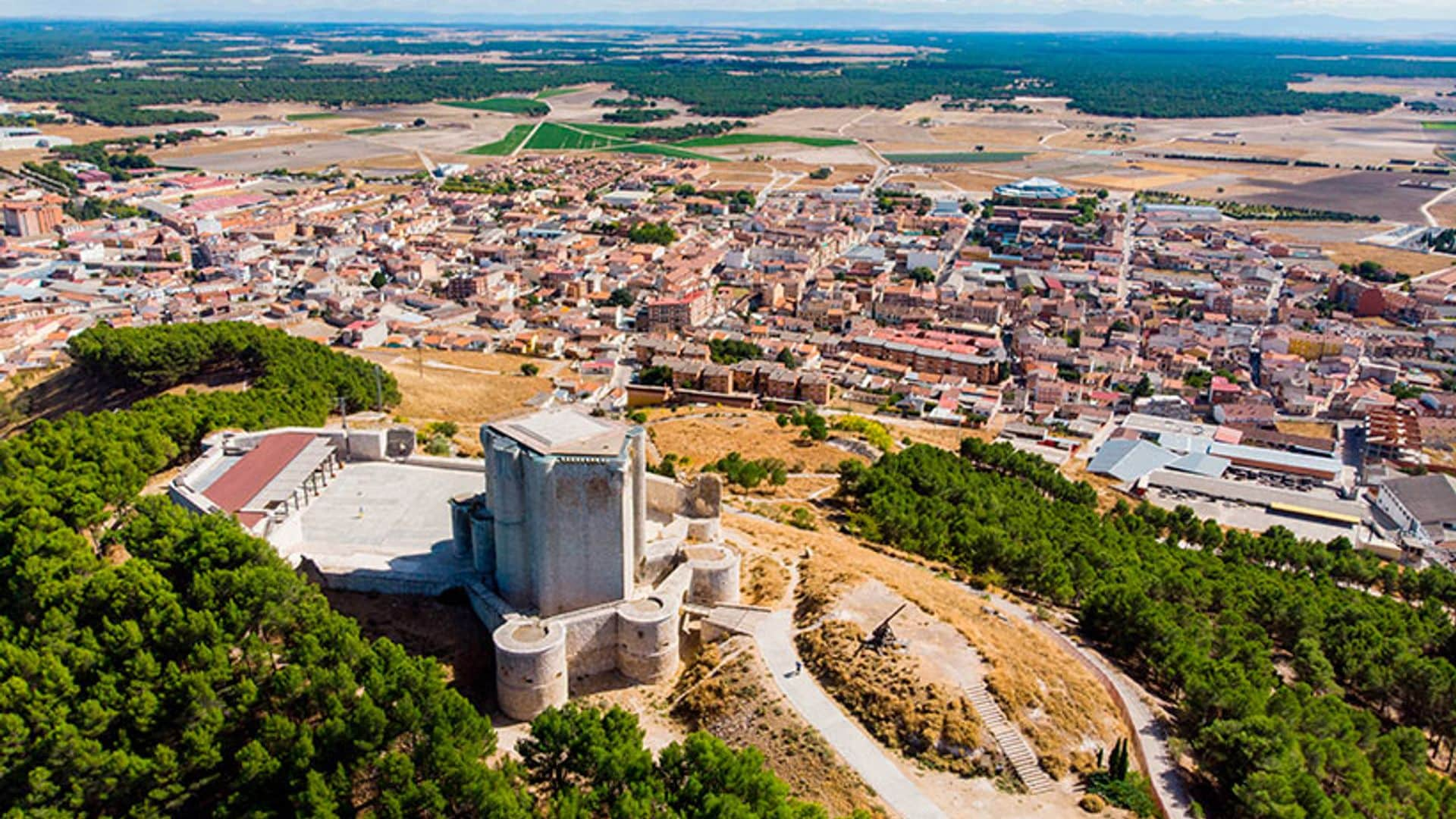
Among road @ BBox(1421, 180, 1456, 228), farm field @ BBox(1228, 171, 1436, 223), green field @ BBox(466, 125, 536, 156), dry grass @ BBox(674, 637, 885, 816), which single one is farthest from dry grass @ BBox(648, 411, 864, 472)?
green field @ BBox(466, 125, 536, 156)

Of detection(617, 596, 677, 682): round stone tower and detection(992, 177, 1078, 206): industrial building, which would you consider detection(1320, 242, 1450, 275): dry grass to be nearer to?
detection(992, 177, 1078, 206): industrial building

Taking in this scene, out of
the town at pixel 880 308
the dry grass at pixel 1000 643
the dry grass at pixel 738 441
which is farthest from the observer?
the town at pixel 880 308

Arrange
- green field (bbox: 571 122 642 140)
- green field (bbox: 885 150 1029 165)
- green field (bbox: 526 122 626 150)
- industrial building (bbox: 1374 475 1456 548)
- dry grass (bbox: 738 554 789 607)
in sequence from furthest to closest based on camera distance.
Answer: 1. green field (bbox: 571 122 642 140)
2. green field (bbox: 526 122 626 150)
3. green field (bbox: 885 150 1029 165)
4. industrial building (bbox: 1374 475 1456 548)
5. dry grass (bbox: 738 554 789 607)

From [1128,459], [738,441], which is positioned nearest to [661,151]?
[738,441]

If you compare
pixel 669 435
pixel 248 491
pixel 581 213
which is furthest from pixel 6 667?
pixel 581 213

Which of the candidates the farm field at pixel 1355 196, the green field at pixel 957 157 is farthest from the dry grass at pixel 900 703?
the green field at pixel 957 157

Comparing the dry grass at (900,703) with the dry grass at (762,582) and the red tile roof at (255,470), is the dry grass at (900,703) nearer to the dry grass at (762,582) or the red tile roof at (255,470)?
the dry grass at (762,582)

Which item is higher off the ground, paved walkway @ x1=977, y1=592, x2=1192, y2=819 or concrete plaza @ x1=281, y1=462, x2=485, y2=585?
concrete plaza @ x1=281, y1=462, x2=485, y2=585
